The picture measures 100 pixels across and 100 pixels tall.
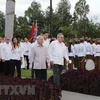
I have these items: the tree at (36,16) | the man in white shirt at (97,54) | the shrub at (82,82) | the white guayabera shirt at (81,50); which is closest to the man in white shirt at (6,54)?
the shrub at (82,82)

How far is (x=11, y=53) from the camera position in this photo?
11.8m

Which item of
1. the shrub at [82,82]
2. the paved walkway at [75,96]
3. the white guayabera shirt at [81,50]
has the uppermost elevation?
the white guayabera shirt at [81,50]

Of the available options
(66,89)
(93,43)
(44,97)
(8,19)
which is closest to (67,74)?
(66,89)

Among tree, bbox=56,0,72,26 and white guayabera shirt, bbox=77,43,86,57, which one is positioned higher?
tree, bbox=56,0,72,26

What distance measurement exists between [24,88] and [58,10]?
7338 centimetres

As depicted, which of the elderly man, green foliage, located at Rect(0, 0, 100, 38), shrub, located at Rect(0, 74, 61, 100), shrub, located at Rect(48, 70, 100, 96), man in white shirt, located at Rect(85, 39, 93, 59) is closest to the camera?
shrub, located at Rect(0, 74, 61, 100)

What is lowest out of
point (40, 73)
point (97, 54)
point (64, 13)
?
point (40, 73)

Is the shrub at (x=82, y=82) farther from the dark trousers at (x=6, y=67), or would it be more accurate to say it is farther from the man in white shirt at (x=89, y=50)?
the man in white shirt at (x=89, y=50)

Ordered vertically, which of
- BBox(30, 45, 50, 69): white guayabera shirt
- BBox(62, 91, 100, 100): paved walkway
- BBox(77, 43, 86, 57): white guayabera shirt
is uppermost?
BBox(77, 43, 86, 57): white guayabera shirt

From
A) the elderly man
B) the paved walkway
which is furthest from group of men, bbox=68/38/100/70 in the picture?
the elderly man

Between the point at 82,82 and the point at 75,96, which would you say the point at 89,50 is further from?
the point at 75,96

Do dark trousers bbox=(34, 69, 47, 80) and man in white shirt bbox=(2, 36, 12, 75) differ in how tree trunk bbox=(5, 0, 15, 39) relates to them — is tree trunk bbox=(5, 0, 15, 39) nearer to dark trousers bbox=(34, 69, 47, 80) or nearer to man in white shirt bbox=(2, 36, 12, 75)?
man in white shirt bbox=(2, 36, 12, 75)

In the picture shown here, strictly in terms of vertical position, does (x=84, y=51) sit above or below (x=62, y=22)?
below

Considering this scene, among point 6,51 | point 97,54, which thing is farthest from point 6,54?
point 97,54
